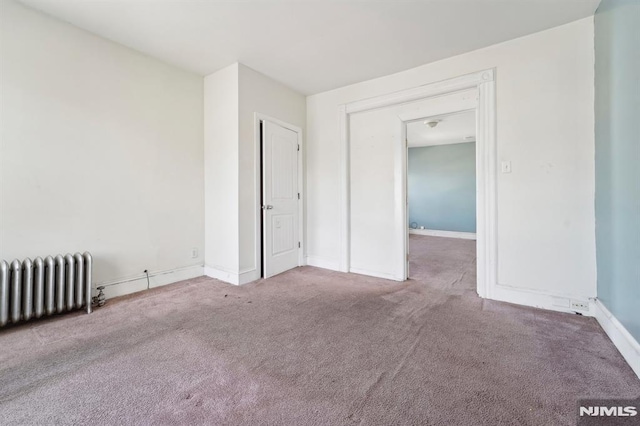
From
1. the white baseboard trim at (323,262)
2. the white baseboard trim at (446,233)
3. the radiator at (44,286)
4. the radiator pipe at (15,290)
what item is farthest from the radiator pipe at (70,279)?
the white baseboard trim at (446,233)

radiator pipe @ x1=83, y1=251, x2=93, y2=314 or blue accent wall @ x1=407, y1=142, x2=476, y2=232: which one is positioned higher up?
blue accent wall @ x1=407, y1=142, x2=476, y2=232

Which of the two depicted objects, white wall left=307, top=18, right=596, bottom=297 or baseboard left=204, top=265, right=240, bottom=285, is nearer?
white wall left=307, top=18, right=596, bottom=297

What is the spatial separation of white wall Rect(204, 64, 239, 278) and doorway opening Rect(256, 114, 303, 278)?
31 centimetres

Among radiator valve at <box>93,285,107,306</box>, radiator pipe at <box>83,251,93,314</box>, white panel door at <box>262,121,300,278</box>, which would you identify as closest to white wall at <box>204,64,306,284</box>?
white panel door at <box>262,121,300,278</box>

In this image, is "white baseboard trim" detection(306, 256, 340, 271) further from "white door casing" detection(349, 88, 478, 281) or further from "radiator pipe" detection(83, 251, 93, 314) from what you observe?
"radiator pipe" detection(83, 251, 93, 314)

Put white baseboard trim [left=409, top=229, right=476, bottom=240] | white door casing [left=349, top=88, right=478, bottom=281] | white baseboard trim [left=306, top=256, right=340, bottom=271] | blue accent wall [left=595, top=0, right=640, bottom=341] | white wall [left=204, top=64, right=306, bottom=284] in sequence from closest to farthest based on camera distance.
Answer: blue accent wall [left=595, top=0, right=640, bottom=341], white wall [left=204, top=64, right=306, bottom=284], white door casing [left=349, top=88, right=478, bottom=281], white baseboard trim [left=306, top=256, right=340, bottom=271], white baseboard trim [left=409, top=229, right=476, bottom=240]

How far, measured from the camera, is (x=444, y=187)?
7594 mm

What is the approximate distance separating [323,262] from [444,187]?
5161 mm

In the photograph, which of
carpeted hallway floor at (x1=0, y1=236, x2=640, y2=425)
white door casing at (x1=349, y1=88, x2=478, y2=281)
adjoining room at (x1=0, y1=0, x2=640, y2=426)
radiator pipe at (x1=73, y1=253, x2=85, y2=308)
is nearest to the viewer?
carpeted hallway floor at (x1=0, y1=236, x2=640, y2=425)

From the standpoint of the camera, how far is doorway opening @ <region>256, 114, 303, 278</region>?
3482mm

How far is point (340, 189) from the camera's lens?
3846 mm

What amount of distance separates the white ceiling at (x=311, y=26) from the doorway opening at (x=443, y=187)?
113 inches

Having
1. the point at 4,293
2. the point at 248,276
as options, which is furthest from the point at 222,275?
the point at 4,293

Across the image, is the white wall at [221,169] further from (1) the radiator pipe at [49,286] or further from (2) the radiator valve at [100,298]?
(1) the radiator pipe at [49,286]
